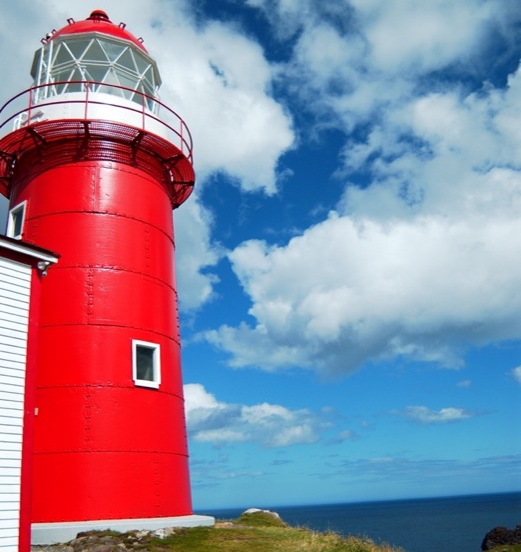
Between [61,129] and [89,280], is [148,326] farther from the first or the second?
[61,129]

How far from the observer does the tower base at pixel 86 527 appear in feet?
44.4

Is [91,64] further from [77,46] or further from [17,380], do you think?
[17,380]

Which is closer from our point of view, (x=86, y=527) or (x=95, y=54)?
(x=86, y=527)

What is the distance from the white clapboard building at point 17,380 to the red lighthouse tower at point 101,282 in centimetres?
268

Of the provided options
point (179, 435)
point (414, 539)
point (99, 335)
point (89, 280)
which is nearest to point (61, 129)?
point (89, 280)

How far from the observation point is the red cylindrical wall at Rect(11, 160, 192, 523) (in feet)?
48.2

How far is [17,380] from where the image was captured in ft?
38.5

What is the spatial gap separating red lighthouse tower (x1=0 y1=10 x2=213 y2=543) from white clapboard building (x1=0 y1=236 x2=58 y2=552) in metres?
2.68

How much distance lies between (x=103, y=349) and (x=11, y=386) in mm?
4047

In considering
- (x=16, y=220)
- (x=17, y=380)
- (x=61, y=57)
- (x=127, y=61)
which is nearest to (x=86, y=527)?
Answer: (x=17, y=380)

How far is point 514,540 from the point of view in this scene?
35.2 meters

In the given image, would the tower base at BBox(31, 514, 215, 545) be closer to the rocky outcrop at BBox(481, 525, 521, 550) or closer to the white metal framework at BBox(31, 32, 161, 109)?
the white metal framework at BBox(31, 32, 161, 109)

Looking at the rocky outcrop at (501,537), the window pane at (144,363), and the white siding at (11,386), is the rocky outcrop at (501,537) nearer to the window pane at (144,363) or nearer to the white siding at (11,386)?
the window pane at (144,363)

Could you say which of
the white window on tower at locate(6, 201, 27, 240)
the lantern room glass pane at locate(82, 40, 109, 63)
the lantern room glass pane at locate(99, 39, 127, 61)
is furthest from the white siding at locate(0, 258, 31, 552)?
the lantern room glass pane at locate(99, 39, 127, 61)
